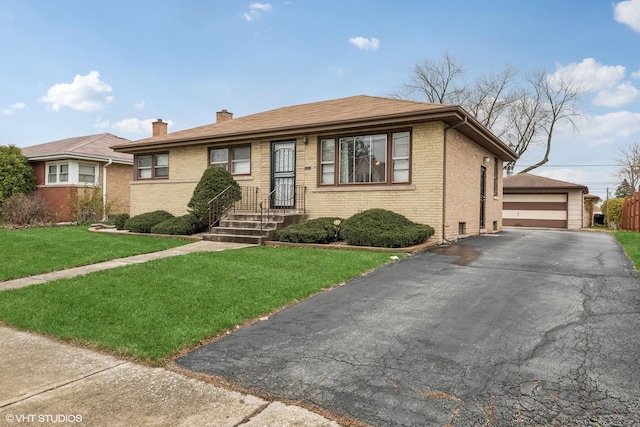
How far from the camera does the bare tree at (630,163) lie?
127 feet

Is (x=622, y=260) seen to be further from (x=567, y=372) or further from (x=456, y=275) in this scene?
(x=567, y=372)

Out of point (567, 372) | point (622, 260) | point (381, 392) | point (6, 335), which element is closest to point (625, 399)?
point (567, 372)

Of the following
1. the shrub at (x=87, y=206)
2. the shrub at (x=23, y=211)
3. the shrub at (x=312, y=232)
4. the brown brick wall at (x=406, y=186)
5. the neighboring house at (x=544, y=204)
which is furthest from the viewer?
the neighboring house at (x=544, y=204)

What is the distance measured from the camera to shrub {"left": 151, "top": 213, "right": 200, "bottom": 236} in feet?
42.6

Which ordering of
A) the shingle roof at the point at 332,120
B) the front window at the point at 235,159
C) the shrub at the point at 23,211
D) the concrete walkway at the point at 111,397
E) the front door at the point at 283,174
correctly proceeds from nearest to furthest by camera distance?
the concrete walkway at the point at 111,397
the shingle roof at the point at 332,120
the front door at the point at 283,174
the front window at the point at 235,159
the shrub at the point at 23,211

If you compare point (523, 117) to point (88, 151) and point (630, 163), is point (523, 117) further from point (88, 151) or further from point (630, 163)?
point (88, 151)

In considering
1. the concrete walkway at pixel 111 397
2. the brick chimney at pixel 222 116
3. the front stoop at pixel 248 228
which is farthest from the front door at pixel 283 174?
the concrete walkway at pixel 111 397

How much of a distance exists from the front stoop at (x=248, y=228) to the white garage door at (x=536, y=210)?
17674 mm

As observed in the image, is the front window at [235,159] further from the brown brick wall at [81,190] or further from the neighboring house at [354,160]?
the brown brick wall at [81,190]

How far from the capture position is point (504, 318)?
461cm

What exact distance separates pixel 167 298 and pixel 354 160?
26.2 ft

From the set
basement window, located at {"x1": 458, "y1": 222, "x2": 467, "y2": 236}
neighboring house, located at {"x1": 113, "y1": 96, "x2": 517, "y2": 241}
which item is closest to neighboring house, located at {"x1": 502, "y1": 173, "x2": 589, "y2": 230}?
neighboring house, located at {"x1": 113, "y1": 96, "x2": 517, "y2": 241}

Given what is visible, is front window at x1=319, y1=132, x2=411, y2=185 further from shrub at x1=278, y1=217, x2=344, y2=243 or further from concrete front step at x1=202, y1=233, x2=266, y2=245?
concrete front step at x1=202, y1=233, x2=266, y2=245

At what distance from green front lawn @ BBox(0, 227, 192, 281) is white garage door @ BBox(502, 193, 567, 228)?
2071cm
